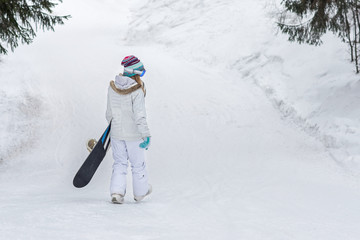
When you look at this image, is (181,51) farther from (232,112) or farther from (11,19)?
(11,19)

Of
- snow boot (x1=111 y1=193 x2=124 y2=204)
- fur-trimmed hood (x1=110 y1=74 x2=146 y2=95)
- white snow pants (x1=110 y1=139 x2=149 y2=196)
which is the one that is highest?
fur-trimmed hood (x1=110 y1=74 x2=146 y2=95)

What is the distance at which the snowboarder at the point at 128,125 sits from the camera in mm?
4625

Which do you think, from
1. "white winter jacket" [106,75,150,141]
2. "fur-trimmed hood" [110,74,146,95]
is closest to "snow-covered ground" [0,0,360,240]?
"white winter jacket" [106,75,150,141]

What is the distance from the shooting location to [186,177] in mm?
7023

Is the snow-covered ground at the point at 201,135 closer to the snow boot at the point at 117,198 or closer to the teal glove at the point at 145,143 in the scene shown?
the snow boot at the point at 117,198

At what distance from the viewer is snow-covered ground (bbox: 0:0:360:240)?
3.93 meters

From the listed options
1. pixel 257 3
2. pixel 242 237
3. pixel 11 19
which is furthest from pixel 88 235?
pixel 257 3

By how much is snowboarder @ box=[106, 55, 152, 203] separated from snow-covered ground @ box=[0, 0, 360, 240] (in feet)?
1.03

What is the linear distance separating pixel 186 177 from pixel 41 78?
8.42m

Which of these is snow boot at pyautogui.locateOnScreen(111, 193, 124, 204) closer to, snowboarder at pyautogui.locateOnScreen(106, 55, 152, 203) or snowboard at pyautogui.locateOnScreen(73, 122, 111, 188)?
snowboarder at pyautogui.locateOnScreen(106, 55, 152, 203)

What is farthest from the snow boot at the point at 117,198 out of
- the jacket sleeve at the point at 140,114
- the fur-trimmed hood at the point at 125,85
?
the fur-trimmed hood at the point at 125,85

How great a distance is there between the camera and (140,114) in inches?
181

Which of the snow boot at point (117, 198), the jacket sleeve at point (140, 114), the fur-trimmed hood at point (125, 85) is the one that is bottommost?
the snow boot at point (117, 198)

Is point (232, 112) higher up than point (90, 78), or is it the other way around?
point (90, 78)
